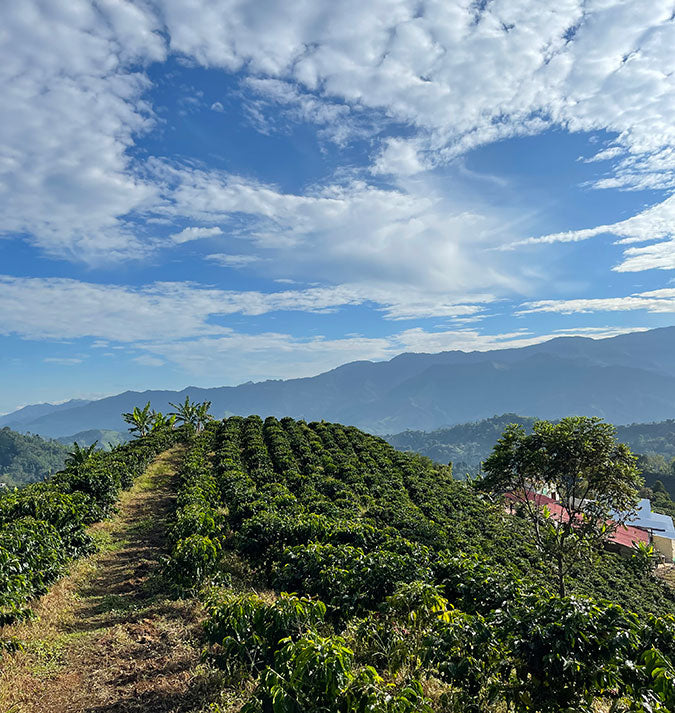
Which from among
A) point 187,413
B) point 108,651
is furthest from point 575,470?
point 187,413

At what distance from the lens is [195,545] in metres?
10.1

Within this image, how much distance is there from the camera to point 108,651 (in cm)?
762

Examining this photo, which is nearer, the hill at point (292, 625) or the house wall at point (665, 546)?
the hill at point (292, 625)

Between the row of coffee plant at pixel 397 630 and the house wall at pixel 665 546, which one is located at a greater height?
the row of coffee plant at pixel 397 630

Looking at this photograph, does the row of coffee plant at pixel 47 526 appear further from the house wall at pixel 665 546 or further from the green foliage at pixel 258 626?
the house wall at pixel 665 546

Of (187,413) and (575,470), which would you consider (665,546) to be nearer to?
(575,470)

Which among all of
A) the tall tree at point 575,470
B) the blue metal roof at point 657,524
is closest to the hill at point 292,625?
the tall tree at point 575,470

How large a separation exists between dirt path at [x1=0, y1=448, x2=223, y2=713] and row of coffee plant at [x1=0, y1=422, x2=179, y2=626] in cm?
49

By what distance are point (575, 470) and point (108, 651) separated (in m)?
14.0

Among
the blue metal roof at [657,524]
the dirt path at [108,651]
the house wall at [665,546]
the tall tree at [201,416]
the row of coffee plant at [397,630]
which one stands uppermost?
the tall tree at [201,416]

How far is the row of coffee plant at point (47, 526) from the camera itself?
841 cm

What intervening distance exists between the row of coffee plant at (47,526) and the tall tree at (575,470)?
13.9 m

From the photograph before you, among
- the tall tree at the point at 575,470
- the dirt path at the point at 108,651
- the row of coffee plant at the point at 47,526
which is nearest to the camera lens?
the dirt path at the point at 108,651

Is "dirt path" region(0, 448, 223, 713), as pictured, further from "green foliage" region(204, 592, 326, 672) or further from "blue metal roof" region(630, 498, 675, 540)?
"blue metal roof" region(630, 498, 675, 540)
